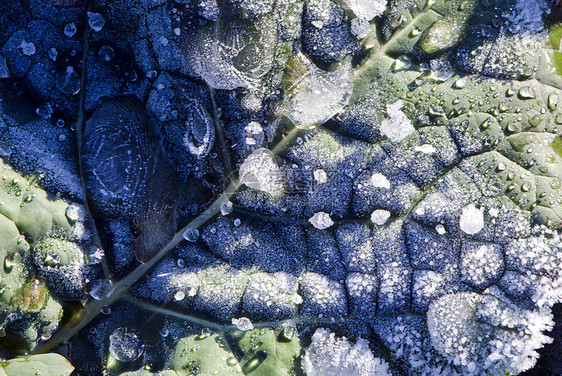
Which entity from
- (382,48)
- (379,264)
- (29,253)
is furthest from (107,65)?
(379,264)

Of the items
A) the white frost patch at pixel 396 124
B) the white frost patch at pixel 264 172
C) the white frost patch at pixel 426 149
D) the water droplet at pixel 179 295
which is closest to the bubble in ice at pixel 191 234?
the water droplet at pixel 179 295

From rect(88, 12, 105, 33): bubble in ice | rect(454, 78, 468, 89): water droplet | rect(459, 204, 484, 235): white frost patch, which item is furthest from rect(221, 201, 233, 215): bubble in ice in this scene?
rect(454, 78, 468, 89): water droplet

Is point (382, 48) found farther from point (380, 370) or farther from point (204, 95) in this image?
point (380, 370)

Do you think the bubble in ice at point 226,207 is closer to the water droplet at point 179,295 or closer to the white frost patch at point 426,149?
the water droplet at point 179,295

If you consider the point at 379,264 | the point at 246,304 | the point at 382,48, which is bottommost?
the point at 246,304

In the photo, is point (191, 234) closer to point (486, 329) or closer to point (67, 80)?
point (67, 80)

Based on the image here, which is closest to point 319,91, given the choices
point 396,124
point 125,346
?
point 396,124
